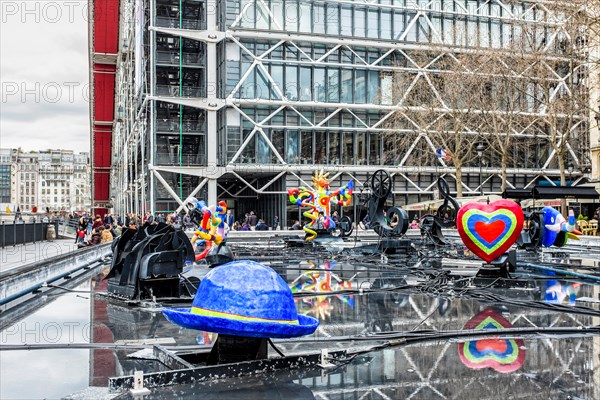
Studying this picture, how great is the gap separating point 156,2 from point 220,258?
38147 millimetres

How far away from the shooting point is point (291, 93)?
51000mm

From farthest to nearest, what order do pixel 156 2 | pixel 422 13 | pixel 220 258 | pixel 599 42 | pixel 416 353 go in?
1. pixel 422 13
2. pixel 156 2
3. pixel 599 42
4. pixel 220 258
5. pixel 416 353

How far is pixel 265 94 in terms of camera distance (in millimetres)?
50438

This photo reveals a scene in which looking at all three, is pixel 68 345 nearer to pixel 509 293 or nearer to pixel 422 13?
pixel 509 293

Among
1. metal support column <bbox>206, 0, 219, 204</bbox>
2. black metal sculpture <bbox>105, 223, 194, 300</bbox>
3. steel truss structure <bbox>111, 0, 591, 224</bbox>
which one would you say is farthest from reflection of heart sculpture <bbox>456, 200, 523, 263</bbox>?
metal support column <bbox>206, 0, 219, 204</bbox>

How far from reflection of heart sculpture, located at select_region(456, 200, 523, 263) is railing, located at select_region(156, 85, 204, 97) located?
38.5 meters

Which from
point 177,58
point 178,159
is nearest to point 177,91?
point 177,58

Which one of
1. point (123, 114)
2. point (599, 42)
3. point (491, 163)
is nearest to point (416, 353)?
point (599, 42)

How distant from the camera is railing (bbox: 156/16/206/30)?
49.6 m

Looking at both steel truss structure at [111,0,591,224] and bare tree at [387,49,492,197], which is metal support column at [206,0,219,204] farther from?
bare tree at [387,49,492,197]

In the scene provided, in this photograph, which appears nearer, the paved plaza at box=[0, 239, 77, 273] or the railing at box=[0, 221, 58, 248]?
the paved plaza at box=[0, 239, 77, 273]

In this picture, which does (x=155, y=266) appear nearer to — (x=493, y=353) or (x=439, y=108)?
(x=493, y=353)

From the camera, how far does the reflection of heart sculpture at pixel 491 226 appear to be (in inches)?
555

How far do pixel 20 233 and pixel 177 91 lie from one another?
20149 millimetres
